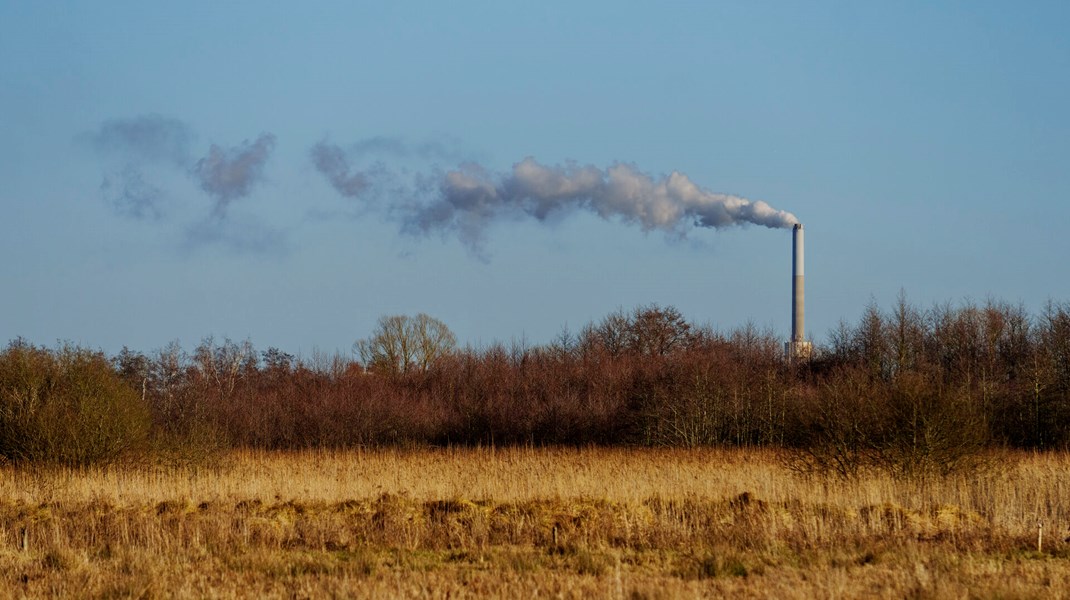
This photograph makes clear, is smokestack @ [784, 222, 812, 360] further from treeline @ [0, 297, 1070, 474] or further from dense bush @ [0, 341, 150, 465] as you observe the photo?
dense bush @ [0, 341, 150, 465]

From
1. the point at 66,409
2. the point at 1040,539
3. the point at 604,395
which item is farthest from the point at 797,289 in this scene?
the point at 1040,539

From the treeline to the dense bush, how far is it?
0.04m

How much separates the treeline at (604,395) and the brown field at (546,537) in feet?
4.19

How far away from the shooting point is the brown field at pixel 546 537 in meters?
9.66

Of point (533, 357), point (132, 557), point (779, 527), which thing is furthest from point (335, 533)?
point (533, 357)

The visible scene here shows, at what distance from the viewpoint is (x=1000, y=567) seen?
10273mm

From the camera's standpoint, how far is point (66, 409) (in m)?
23.2

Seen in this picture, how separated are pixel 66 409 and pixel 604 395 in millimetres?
26107

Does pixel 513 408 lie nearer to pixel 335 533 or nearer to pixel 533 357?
pixel 533 357

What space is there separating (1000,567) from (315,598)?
21.2ft

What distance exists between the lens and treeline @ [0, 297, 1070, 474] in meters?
18.4

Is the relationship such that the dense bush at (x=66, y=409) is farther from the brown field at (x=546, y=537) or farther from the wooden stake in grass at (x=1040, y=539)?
the wooden stake in grass at (x=1040, y=539)

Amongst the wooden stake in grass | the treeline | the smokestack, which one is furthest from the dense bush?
the smokestack

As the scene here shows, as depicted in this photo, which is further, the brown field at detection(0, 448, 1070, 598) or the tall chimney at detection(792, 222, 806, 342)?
the tall chimney at detection(792, 222, 806, 342)
